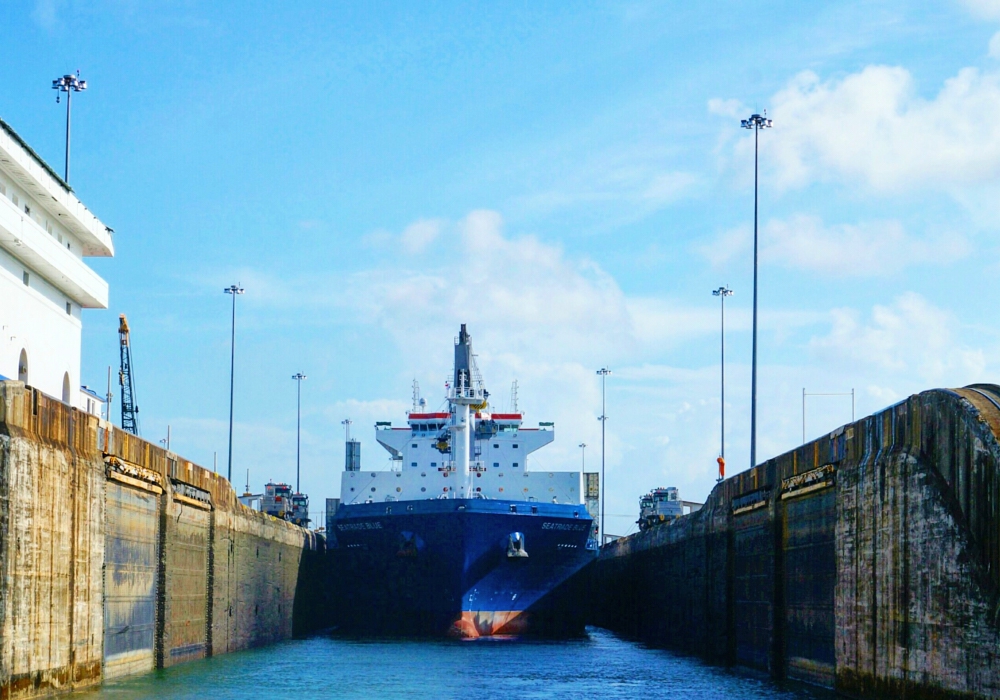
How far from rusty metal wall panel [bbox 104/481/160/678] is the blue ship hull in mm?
13436

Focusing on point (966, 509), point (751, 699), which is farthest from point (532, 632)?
point (966, 509)

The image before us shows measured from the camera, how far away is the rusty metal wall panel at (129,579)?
82.5 ft

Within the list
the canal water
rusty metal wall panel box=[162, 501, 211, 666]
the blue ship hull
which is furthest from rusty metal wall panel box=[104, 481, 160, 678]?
the blue ship hull

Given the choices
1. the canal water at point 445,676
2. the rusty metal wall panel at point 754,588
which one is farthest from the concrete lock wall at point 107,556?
the rusty metal wall panel at point 754,588

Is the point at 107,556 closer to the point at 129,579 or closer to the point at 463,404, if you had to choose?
the point at 129,579

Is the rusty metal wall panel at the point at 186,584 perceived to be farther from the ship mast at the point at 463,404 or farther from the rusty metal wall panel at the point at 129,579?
the ship mast at the point at 463,404

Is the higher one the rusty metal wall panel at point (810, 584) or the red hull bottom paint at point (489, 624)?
the rusty metal wall panel at point (810, 584)

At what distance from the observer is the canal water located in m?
25.3

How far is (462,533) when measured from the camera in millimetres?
40500

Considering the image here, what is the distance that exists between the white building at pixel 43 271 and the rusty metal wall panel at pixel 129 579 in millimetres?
7060

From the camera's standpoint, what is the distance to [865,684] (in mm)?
21234

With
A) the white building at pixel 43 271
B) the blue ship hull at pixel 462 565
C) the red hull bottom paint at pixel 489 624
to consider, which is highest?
the white building at pixel 43 271

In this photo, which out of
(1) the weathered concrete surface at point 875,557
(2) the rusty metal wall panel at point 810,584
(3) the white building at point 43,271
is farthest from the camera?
(3) the white building at point 43,271

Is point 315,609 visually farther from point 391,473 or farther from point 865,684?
point 865,684
